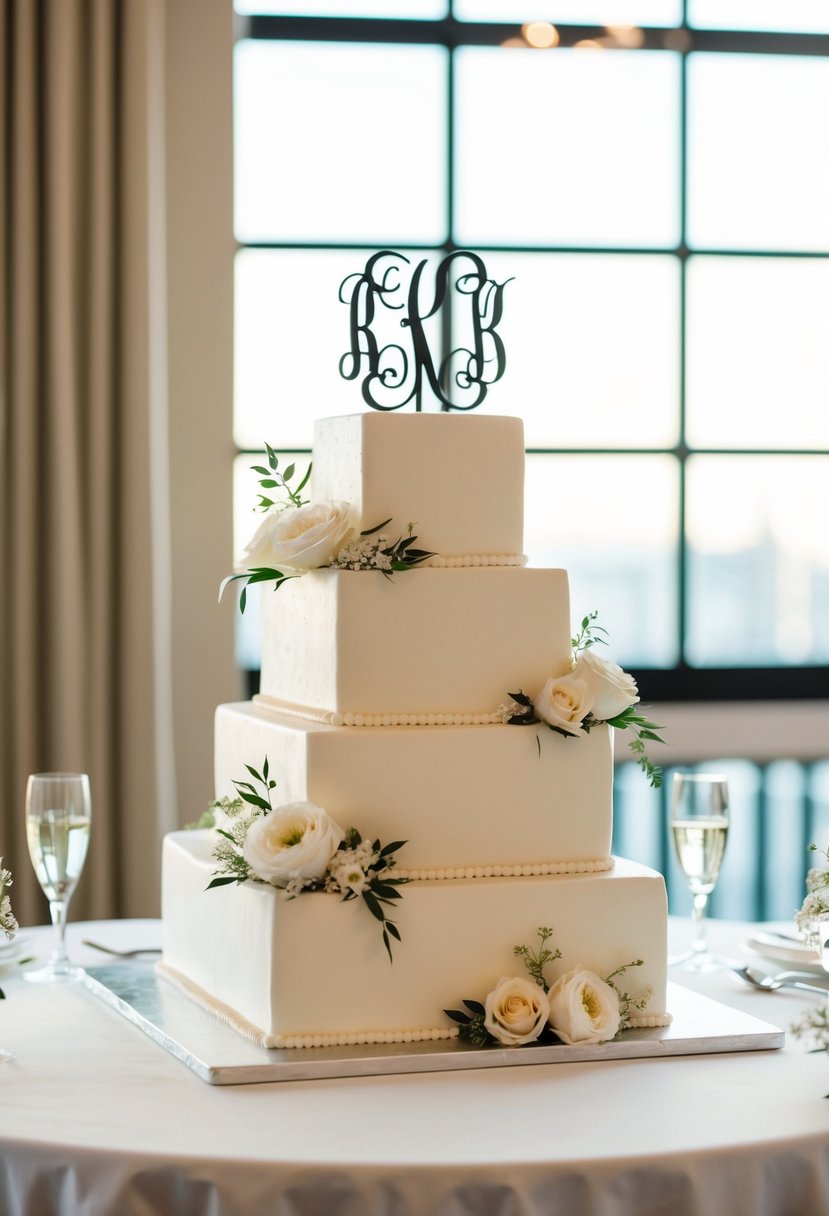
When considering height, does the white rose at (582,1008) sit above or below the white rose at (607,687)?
below

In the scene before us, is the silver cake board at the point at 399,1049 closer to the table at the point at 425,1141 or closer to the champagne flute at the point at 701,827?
the table at the point at 425,1141

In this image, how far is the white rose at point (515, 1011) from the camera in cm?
159

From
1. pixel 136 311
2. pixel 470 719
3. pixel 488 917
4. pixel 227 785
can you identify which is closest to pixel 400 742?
pixel 470 719

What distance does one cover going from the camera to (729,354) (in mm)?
4062

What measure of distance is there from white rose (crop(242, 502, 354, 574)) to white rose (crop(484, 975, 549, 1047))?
0.50 m

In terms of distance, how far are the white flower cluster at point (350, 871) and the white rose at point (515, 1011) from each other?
0.18 m

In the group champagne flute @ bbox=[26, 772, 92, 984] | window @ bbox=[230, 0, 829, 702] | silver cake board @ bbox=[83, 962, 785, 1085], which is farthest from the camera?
window @ bbox=[230, 0, 829, 702]

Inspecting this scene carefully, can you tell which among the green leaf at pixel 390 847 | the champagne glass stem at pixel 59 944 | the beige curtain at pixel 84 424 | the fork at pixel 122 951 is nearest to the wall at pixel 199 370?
the beige curtain at pixel 84 424

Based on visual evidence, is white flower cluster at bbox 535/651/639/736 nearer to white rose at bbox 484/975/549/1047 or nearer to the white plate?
white rose at bbox 484/975/549/1047

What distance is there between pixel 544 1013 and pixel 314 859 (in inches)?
11.0

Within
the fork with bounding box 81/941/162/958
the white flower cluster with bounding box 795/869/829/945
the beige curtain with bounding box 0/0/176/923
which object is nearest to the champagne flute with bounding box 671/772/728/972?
the white flower cluster with bounding box 795/869/829/945

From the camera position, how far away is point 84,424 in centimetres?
349

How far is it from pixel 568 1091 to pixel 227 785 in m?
0.75

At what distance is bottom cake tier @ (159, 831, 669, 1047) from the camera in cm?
163
